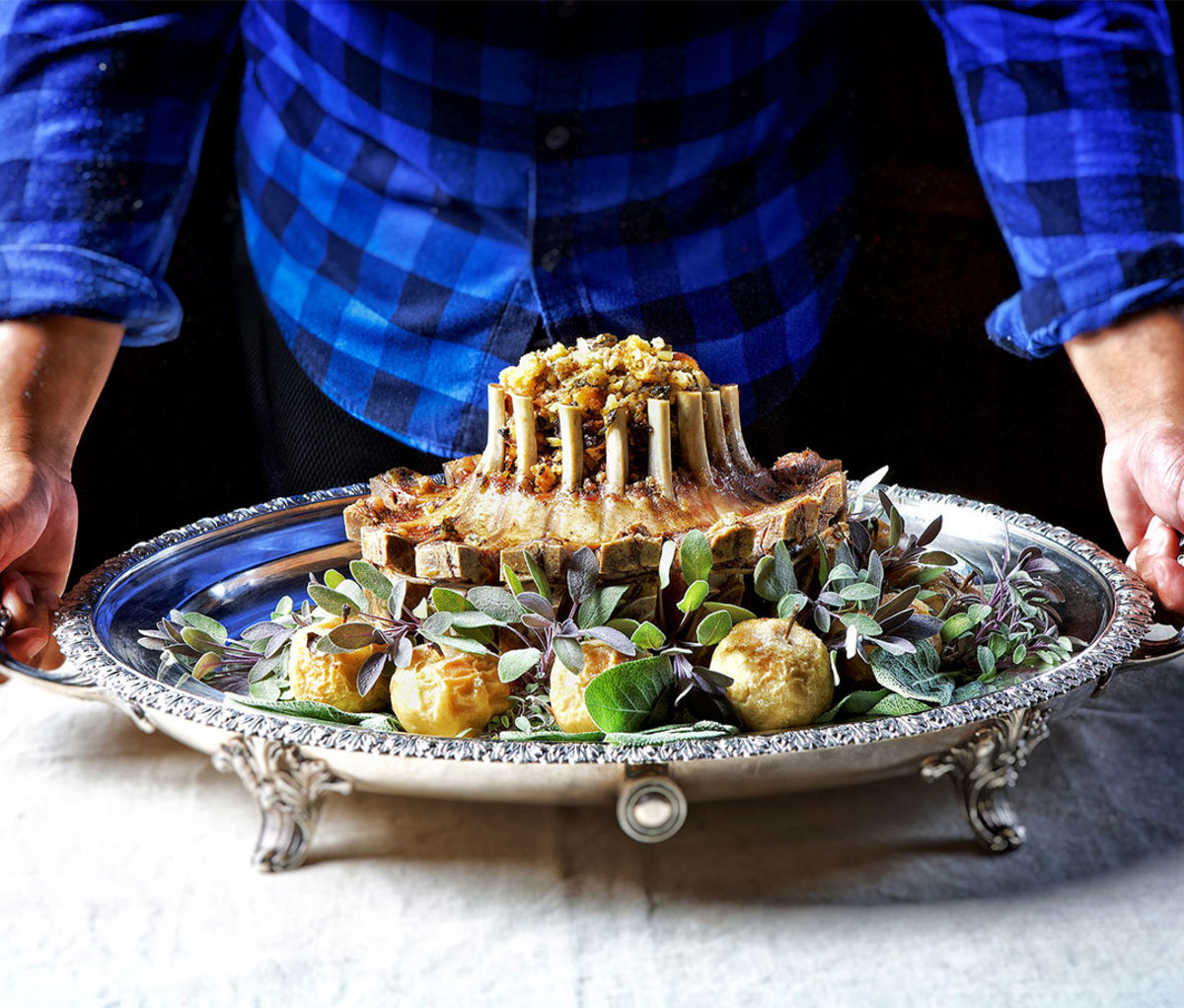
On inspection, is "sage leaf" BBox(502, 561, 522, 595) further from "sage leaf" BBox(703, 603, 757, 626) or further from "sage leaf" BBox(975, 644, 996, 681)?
"sage leaf" BBox(975, 644, 996, 681)

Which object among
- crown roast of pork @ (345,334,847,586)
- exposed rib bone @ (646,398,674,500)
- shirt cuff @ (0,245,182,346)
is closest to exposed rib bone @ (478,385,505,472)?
crown roast of pork @ (345,334,847,586)

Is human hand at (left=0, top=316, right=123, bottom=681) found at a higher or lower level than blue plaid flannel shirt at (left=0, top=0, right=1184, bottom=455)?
lower

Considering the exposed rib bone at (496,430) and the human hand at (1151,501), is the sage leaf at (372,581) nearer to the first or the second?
the exposed rib bone at (496,430)

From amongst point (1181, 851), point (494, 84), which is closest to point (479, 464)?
point (494, 84)

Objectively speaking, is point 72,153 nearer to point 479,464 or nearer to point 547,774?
point 479,464

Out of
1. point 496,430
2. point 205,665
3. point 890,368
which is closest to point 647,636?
point 496,430


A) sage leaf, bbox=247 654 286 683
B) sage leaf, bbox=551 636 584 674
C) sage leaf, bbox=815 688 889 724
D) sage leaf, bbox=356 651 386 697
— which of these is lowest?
sage leaf, bbox=247 654 286 683

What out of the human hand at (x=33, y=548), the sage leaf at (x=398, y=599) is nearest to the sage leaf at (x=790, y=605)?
the sage leaf at (x=398, y=599)
